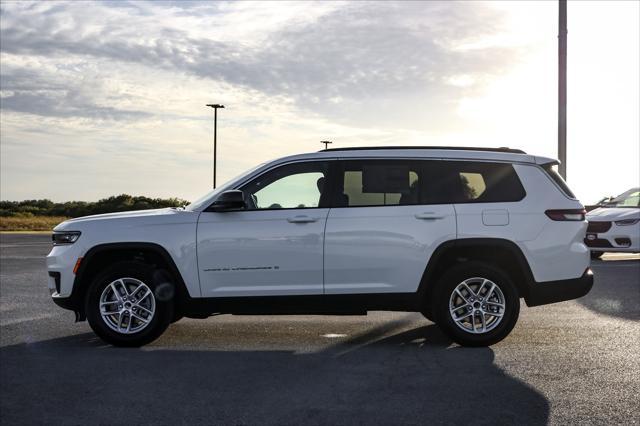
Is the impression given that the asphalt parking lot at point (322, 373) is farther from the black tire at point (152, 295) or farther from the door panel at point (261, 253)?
the door panel at point (261, 253)

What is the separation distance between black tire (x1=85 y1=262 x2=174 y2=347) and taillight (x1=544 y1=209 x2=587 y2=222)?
12.7ft

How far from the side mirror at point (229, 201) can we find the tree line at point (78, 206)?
41058mm

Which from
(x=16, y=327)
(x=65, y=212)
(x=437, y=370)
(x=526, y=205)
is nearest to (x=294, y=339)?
(x=437, y=370)

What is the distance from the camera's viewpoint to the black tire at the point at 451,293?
712cm

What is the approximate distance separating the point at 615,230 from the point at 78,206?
5057 centimetres

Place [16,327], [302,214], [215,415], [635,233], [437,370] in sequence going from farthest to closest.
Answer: [635,233] < [16,327] < [302,214] < [437,370] < [215,415]

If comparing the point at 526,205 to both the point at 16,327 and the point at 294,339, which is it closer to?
the point at 294,339

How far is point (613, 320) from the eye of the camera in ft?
28.3

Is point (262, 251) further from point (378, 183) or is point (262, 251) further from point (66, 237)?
point (66, 237)

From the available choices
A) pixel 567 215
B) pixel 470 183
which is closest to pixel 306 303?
pixel 470 183

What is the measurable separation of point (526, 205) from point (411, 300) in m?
1.50

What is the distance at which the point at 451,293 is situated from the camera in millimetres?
7152

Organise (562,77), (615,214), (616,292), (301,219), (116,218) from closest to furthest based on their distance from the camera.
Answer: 1. (301,219)
2. (116,218)
3. (616,292)
4. (615,214)
5. (562,77)

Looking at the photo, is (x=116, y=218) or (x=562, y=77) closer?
(x=116, y=218)
